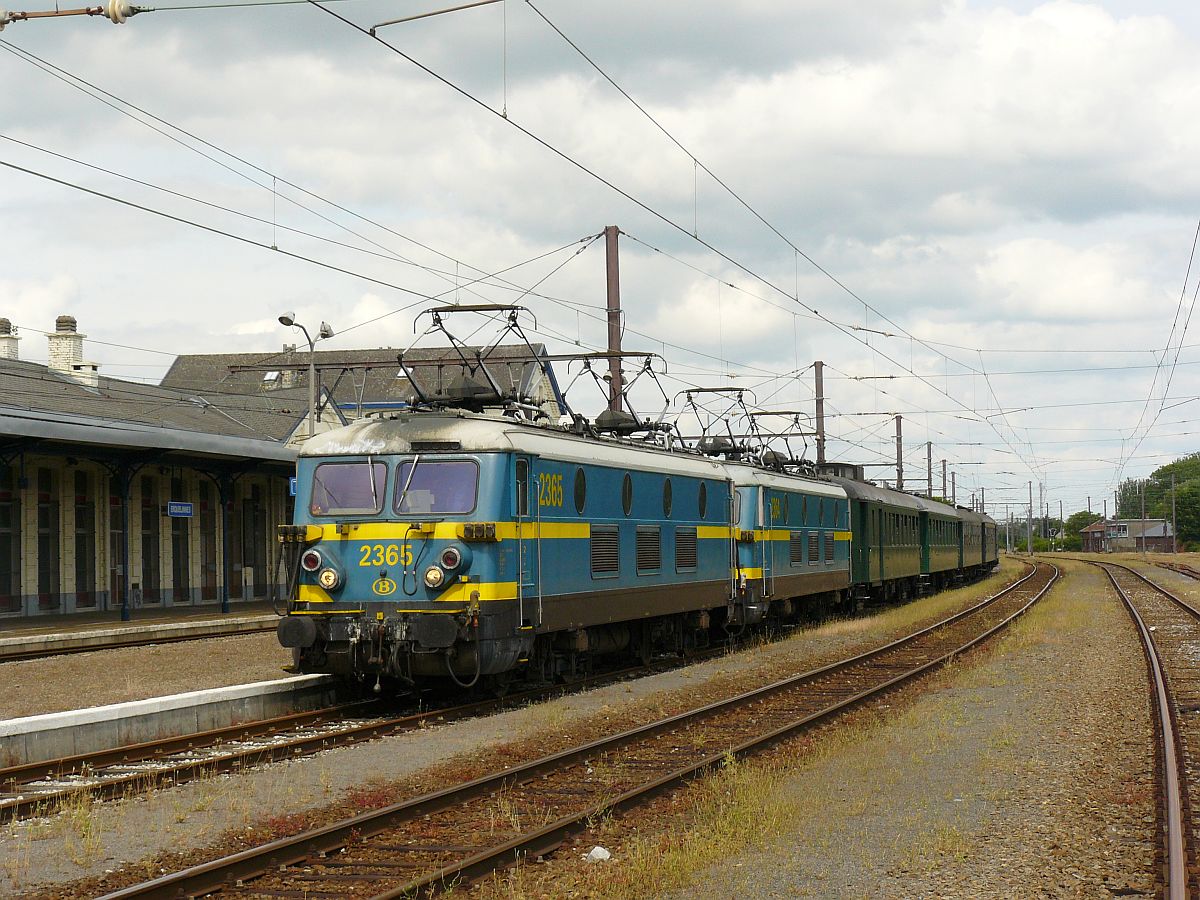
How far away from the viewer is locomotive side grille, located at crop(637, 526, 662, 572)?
19.2 metres

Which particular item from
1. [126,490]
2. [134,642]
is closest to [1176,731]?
[134,642]

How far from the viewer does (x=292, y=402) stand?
174 feet

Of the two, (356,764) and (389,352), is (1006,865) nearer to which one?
(356,764)

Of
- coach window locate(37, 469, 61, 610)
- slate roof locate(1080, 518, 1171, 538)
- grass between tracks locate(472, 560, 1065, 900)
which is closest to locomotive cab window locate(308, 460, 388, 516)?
grass between tracks locate(472, 560, 1065, 900)

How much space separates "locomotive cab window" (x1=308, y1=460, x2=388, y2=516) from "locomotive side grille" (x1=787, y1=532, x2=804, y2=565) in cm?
1289

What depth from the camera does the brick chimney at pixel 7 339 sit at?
4378 cm

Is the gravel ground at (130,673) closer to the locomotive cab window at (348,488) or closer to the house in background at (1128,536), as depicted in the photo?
the locomotive cab window at (348,488)

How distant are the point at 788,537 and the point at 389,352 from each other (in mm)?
38749

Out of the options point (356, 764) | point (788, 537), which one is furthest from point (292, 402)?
point (356, 764)

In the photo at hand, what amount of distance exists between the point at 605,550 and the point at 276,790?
784 cm

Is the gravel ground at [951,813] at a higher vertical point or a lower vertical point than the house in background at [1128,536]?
higher

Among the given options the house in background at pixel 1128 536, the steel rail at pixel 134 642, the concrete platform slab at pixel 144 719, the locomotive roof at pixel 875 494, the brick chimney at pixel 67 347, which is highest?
the brick chimney at pixel 67 347

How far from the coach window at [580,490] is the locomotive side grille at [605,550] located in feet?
1.55

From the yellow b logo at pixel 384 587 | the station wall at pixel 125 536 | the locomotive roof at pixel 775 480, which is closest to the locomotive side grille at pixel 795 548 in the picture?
the locomotive roof at pixel 775 480
